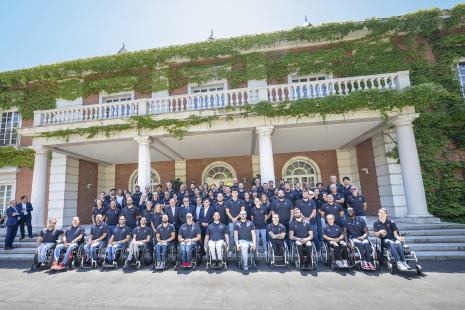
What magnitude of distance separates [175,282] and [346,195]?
5.07m

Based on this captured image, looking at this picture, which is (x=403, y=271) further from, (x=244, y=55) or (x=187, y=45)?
(x=187, y=45)

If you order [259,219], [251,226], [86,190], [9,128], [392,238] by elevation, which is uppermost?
[9,128]

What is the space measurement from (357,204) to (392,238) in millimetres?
1153

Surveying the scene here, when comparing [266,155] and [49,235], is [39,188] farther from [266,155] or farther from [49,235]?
[266,155]

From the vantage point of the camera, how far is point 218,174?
13.8 meters

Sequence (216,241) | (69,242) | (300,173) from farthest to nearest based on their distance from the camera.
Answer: (300,173), (69,242), (216,241)

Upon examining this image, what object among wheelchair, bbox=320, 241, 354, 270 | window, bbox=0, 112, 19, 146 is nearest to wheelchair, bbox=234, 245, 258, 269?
wheelchair, bbox=320, 241, 354, 270

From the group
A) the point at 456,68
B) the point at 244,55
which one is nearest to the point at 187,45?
the point at 244,55

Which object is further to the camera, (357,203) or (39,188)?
(39,188)

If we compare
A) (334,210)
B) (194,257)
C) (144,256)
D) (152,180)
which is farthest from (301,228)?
(152,180)

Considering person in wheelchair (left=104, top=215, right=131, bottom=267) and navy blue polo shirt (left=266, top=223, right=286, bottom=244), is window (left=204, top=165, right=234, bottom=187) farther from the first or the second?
navy blue polo shirt (left=266, top=223, right=286, bottom=244)

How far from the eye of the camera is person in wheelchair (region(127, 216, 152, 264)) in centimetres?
564

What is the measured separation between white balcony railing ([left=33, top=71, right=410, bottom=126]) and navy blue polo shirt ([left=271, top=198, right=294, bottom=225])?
4.02 metres

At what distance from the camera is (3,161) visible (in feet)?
40.3
